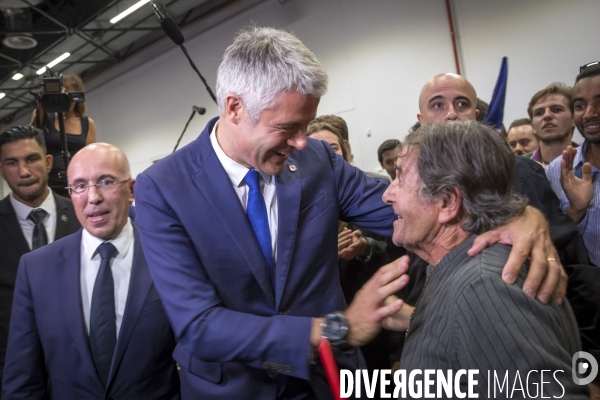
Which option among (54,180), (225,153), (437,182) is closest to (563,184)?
(437,182)

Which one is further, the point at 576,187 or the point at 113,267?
the point at 576,187

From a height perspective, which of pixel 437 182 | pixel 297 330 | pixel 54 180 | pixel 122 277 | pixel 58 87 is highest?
pixel 58 87

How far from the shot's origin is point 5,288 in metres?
2.18

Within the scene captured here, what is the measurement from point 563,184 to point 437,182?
1075mm

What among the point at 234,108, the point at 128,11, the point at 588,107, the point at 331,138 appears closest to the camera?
the point at 234,108

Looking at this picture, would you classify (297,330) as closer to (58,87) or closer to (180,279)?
(180,279)

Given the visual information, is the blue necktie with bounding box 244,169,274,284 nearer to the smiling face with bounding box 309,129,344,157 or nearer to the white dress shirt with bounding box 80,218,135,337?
the white dress shirt with bounding box 80,218,135,337

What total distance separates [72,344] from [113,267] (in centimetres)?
28

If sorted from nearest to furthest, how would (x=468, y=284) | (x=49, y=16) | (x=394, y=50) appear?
(x=468, y=284)
(x=394, y=50)
(x=49, y=16)

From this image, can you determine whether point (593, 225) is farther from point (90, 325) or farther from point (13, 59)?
point (13, 59)

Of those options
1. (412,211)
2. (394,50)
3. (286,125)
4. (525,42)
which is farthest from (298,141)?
(394,50)

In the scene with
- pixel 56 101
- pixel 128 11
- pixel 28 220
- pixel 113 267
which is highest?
pixel 128 11

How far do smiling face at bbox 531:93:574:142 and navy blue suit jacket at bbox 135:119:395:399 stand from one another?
2.20 m

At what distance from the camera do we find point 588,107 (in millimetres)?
2289
